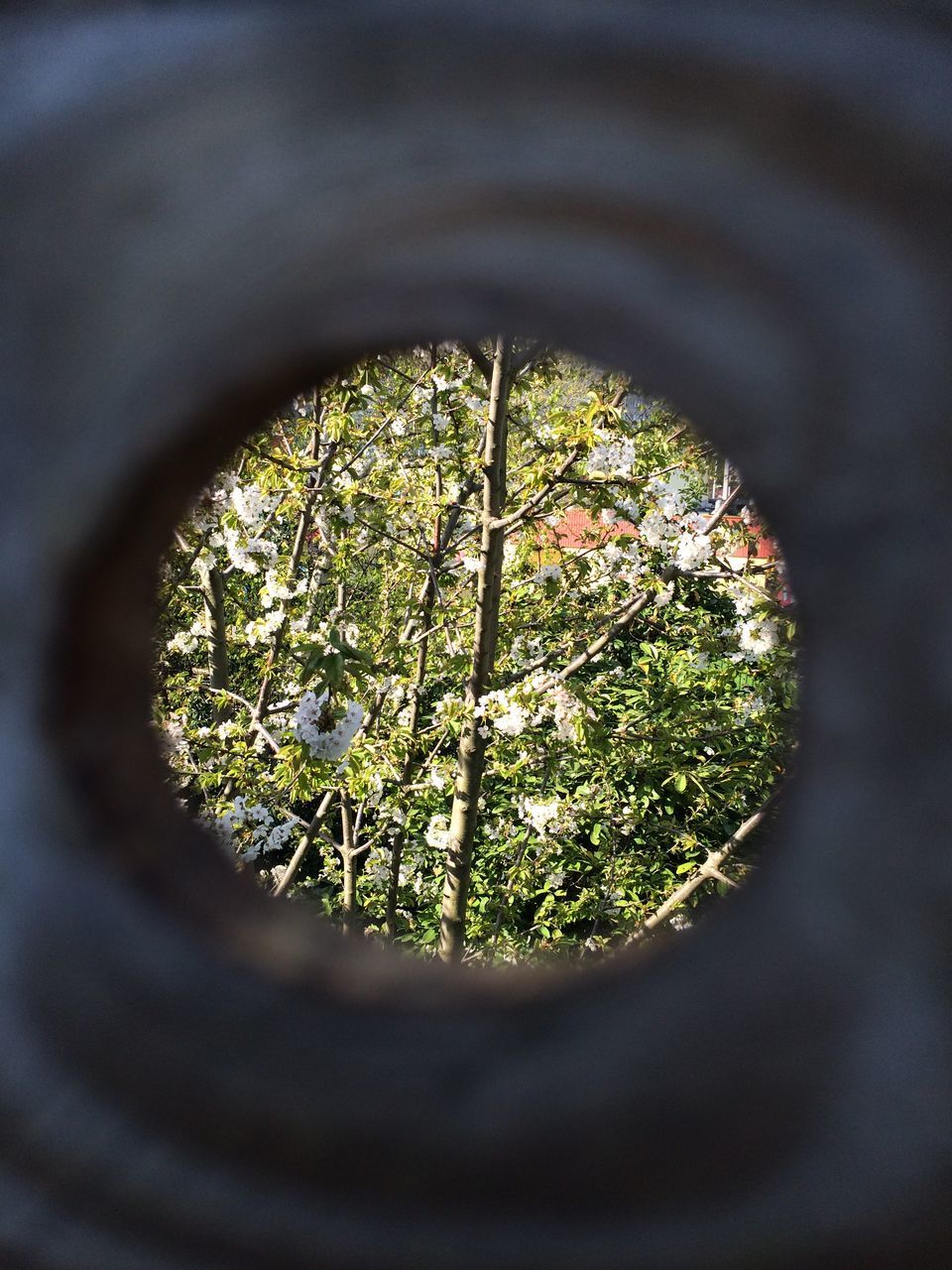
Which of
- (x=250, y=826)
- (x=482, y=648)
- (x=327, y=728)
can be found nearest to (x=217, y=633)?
(x=250, y=826)

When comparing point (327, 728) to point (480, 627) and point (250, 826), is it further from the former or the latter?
point (250, 826)

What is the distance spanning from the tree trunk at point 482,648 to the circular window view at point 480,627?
0.03 feet

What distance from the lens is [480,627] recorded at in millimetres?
3631

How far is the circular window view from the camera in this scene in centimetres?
339

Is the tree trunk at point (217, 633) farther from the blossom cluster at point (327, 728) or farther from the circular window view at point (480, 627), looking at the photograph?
the blossom cluster at point (327, 728)

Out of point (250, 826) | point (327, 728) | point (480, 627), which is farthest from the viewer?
point (250, 826)

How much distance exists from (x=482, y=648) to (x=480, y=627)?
78mm

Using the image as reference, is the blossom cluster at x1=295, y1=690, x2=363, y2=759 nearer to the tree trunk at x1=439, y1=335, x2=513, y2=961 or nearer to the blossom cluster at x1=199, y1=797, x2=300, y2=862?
the blossom cluster at x1=199, y1=797, x2=300, y2=862

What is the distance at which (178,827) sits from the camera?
0.50m

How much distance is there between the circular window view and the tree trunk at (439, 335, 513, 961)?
10 mm

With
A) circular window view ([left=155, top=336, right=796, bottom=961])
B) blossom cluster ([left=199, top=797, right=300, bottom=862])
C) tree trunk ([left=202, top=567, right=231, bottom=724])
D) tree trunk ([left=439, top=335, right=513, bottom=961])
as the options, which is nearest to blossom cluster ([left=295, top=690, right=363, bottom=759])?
circular window view ([left=155, top=336, right=796, bottom=961])

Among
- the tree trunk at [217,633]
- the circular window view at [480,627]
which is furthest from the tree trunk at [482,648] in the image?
Result: the tree trunk at [217,633]

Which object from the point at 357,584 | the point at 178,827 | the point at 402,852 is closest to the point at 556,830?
the point at 402,852

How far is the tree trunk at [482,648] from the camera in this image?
338cm
